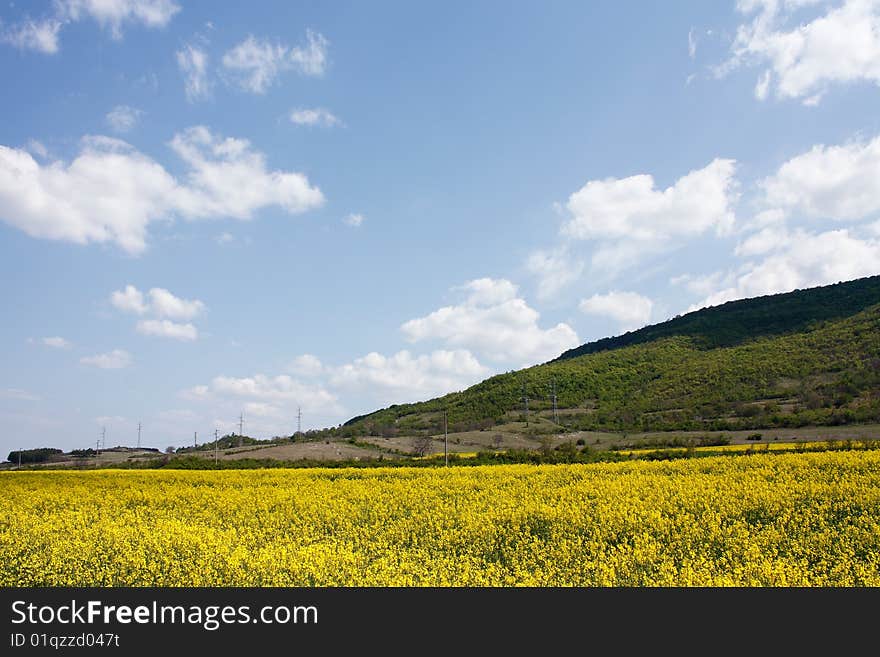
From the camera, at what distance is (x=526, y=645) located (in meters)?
6.86

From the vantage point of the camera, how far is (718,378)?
82938mm

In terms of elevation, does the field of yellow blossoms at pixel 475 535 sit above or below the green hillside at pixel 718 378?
below

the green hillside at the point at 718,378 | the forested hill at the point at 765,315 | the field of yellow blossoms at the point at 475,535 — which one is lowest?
the field of yellow blossoms at the point at 475,535

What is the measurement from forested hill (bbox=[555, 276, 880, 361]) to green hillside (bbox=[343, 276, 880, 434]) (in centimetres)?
26

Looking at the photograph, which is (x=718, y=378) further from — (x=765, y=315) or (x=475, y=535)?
(x=475, y=535)

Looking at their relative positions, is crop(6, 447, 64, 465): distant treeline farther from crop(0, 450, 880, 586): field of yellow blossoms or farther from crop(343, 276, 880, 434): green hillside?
crop(0, 450, 880, 586): field of yellow blossoms

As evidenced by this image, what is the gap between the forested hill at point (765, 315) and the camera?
106m

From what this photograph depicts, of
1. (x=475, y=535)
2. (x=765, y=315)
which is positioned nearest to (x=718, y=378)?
(x=765, y=315)

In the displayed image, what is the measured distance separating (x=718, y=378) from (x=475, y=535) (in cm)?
7858

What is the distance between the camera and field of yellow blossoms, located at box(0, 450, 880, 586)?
31.1ft

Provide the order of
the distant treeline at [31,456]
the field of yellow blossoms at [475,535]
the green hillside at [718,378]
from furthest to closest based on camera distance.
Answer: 1. the distant treeline at [31,456]
2. the green hillside at [718,378]
3. the field of yellow blossoms at [475,535]

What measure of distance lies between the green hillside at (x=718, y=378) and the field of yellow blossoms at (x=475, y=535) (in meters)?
43.3

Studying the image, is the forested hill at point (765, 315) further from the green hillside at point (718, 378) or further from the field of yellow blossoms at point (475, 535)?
the field of yellow blossoms at point (475, 535)

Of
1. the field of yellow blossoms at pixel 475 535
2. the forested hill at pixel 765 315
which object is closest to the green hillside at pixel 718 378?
the forested hill at pixel 765 315
